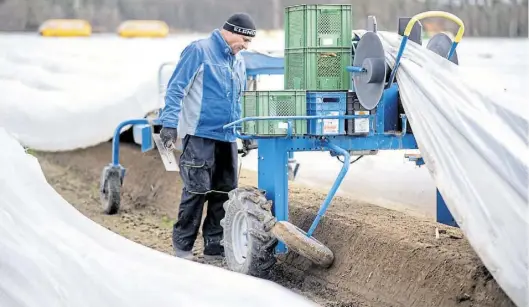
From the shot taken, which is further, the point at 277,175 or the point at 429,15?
the point at 277,175

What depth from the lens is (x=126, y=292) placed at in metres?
3.85

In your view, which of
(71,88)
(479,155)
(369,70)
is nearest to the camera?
(479,155)

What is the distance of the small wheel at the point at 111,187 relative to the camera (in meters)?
7.73

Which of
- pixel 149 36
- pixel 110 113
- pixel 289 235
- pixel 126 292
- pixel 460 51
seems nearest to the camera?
pixel 126 292

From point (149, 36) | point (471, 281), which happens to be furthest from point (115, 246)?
point (149, 36)

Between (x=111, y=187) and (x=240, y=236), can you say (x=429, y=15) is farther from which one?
(x=111, y=187)

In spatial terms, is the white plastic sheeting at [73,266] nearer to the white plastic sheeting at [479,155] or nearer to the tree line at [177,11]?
the white plastic sheeting at [479,155]

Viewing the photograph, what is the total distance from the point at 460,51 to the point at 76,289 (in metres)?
5.81

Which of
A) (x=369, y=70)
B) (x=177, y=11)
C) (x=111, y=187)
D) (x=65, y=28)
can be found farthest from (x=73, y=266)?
(x=177, y=11)

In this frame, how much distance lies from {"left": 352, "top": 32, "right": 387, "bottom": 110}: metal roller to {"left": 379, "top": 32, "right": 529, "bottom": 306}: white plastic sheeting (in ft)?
0.45

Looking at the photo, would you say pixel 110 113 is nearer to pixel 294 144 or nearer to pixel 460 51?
pixel 460 51

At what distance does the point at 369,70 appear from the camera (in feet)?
16.3

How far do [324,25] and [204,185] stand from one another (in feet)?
4.19

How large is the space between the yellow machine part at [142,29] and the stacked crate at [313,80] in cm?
919
